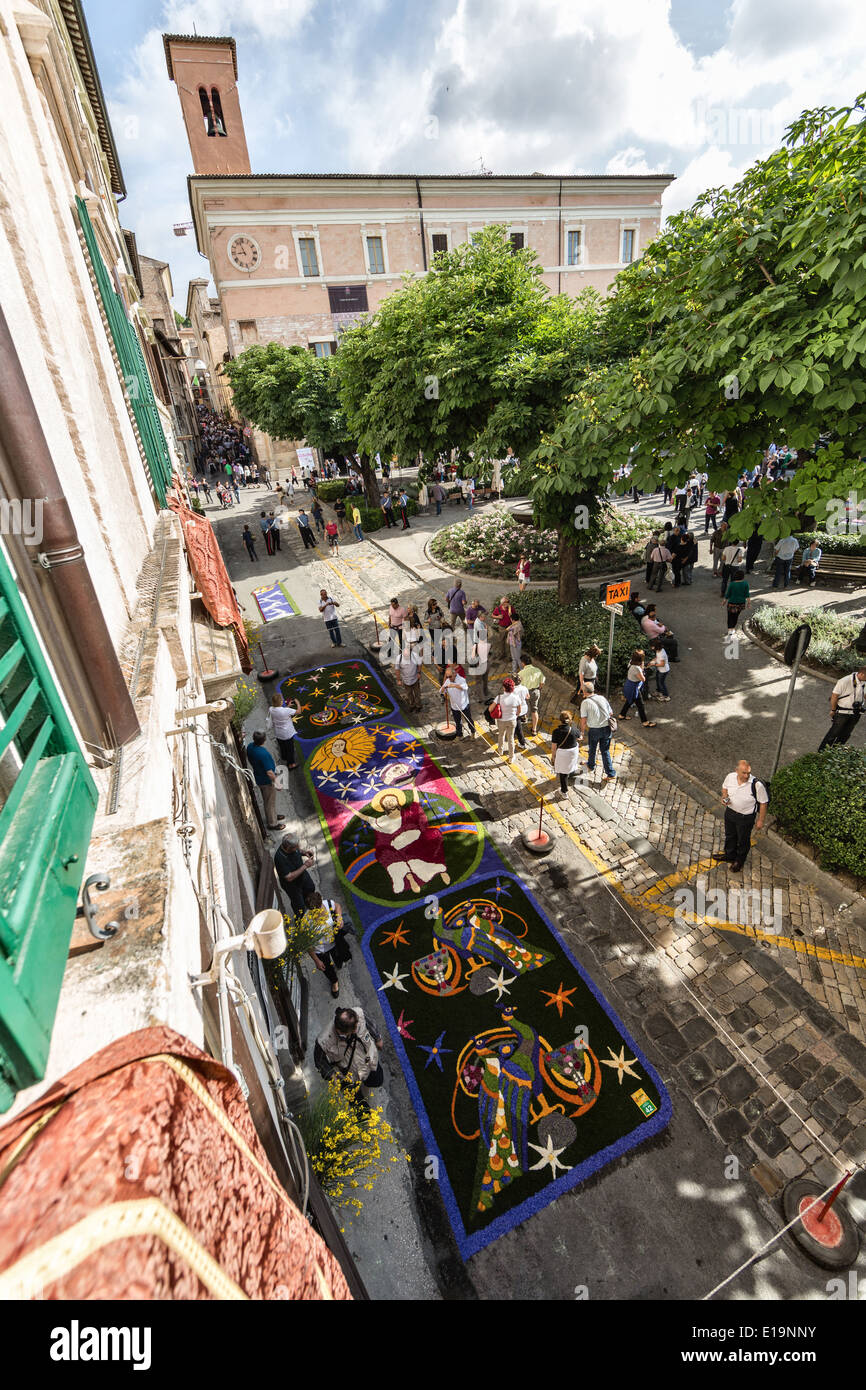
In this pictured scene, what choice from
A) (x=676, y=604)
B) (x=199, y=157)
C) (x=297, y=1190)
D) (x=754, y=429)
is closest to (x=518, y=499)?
(x=676, y=604)

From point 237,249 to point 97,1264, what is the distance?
45.9 meters

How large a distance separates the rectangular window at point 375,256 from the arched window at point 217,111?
13.2 meters

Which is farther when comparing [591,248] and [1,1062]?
[591,248]

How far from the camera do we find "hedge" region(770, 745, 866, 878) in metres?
7.20

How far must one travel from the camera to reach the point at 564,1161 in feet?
17.3

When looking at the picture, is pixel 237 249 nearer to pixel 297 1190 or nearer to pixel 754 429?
pixel 754 429

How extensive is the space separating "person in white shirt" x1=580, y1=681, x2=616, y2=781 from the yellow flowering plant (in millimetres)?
5720

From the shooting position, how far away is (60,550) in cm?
234

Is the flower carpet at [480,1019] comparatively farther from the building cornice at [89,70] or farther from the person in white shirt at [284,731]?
the building cornice at [89,70]

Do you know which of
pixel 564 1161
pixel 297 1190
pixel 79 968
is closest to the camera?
pixel 79 968

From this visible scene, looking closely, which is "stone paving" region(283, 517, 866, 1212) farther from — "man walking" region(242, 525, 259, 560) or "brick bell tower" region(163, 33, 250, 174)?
"brick bell tower" region(163, 33, 250, 174)

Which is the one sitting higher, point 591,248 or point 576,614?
point 591,248

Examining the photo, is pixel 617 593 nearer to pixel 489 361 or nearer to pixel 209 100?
pixel 489 361

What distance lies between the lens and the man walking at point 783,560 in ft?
→ 49.9
